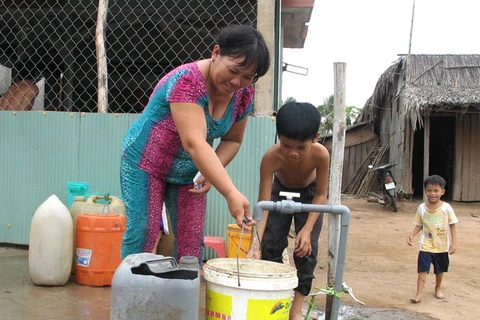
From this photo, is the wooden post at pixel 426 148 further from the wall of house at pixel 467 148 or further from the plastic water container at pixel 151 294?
the plastic water container at pixel 151 294

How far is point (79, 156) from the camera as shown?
440 centimetres

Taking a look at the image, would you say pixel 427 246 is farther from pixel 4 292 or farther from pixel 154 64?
pixel 154 64

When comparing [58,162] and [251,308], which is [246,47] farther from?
[58,162]

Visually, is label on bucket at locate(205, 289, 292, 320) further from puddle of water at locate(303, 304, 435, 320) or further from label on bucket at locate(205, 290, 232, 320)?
puddle of water at locate(303, 304, 435, 320)

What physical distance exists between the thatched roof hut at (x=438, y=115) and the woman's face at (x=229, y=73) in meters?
10.1

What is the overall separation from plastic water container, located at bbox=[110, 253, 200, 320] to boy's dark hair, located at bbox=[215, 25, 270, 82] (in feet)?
2.70

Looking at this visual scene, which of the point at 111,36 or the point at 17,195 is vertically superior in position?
the point at 111,36

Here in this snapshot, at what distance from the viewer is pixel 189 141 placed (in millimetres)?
1824

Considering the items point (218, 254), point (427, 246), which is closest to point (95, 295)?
point (218, 254)

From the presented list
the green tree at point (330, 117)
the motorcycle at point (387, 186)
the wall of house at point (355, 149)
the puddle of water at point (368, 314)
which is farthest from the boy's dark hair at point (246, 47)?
the green tree at point (330, 117)

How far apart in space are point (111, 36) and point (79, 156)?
3.23 meters

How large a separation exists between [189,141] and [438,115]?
12205mm

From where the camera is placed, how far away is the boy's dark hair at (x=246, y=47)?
1.84 metres

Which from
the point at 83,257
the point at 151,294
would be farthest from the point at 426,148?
the point at 151,294
